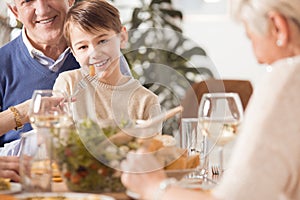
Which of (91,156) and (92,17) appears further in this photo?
(92,17)

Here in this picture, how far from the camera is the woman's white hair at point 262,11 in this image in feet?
4.74

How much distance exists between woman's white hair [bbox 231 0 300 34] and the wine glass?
1.34 ft

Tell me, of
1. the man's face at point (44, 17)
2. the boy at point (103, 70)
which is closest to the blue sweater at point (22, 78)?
the man's face at point (44, 17)

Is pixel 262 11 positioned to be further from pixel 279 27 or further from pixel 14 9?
pixel 14 9

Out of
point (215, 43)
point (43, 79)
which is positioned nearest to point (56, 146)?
point (43, 79)

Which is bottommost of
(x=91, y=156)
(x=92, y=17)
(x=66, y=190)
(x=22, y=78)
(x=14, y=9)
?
(x=66, y=190)

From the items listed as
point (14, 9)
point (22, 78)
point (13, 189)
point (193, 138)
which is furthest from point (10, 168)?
point (14, 9)

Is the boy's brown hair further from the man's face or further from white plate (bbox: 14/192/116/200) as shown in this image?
white plate (bbox: 14/192/116/200)

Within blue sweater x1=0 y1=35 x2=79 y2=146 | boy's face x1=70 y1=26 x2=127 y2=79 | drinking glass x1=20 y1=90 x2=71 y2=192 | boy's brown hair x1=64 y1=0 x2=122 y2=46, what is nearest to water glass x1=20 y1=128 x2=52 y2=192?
drinking glass x1=20 y1=90 x2=71 y2=192

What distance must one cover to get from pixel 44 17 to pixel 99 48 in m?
0.71

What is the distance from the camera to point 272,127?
139 centimetres

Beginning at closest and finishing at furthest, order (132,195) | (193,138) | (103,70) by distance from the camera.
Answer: (132,195)
(193,138)
(103,70)

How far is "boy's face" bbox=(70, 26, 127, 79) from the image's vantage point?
2.41 meters

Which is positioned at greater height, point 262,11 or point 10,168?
point 262,11
